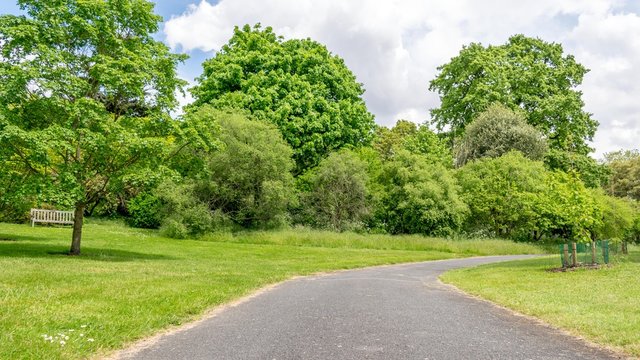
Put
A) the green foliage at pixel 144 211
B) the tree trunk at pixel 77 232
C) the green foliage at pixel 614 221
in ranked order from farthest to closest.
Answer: the green foliage at pixel 614 221 < the green foliage at pixel 144 211 < the tree trunk at pixel 77 232

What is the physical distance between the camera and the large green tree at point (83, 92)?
16547mm

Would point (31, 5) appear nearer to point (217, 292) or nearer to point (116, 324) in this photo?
point (217, 292)

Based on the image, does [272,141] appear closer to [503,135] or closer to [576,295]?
[503,135]

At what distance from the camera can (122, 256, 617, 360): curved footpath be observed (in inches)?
269

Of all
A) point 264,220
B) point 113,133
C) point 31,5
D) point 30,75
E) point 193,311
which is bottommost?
point 193,311

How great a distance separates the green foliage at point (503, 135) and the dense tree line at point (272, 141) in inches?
5.8

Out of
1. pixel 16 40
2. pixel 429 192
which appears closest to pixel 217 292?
pixel 16 40

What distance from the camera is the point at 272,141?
3750 centimetres

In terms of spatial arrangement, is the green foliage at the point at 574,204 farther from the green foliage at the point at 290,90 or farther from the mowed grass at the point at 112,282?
the green foliage at the point at 290,90

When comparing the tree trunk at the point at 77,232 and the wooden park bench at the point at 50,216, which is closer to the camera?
the tree trunk at the point at 77,232

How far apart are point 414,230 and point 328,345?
3785 cm

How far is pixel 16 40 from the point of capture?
1684 centimetres

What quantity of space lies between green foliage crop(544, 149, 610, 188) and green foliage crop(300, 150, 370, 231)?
22.1 m

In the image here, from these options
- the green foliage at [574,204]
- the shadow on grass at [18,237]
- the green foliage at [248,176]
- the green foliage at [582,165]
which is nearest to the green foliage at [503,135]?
the green foliage at [582,165]
